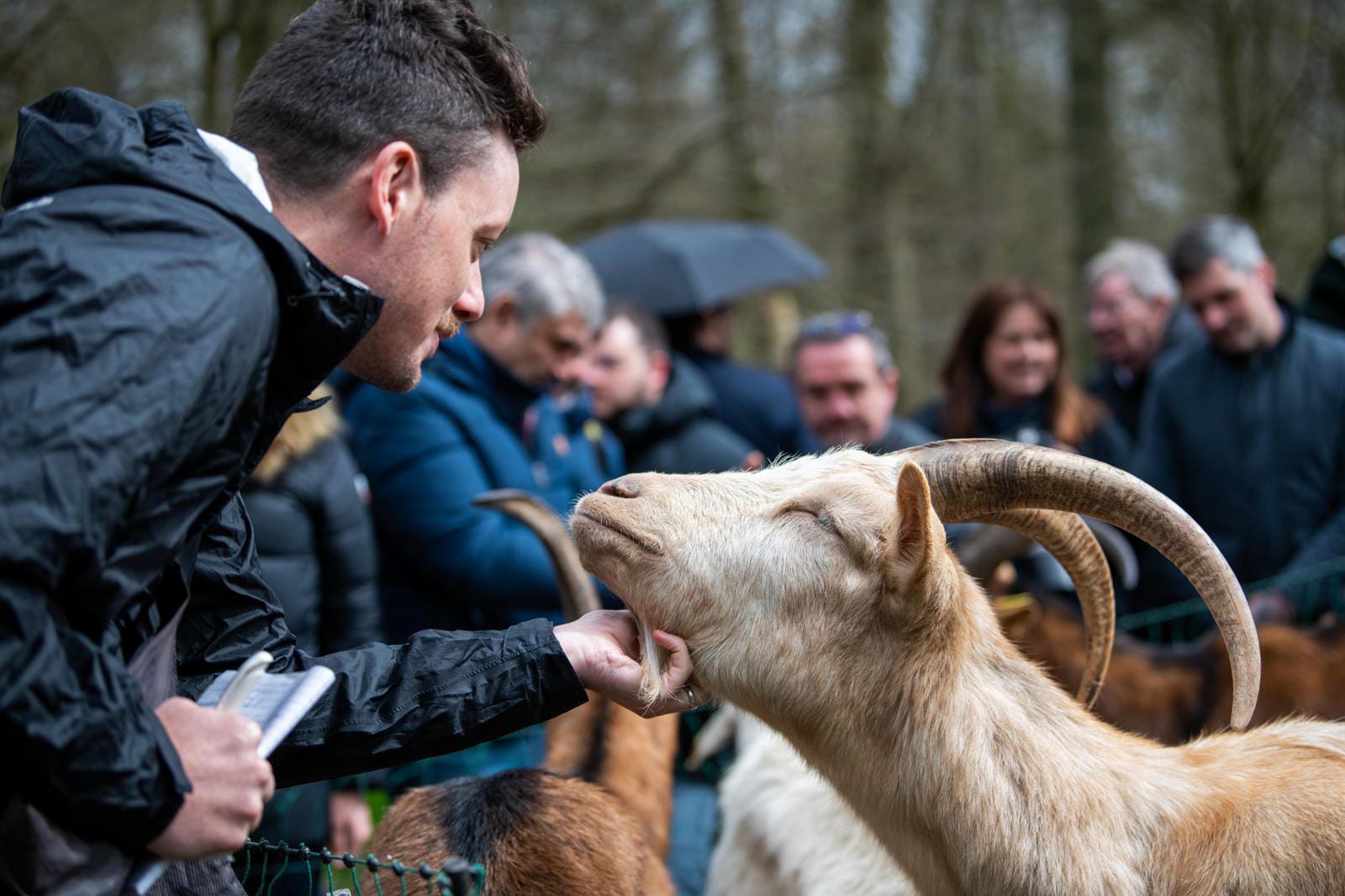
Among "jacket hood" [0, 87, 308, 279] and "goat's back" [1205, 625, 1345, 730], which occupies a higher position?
"jacket hood" [0, 87, 308, 279]

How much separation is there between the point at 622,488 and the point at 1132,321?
5540 mm

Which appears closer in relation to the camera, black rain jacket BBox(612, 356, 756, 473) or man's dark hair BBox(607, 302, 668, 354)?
black rain jacket BBox(612, 356, 756, 473)

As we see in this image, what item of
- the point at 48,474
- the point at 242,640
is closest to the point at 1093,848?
the point at 242,640

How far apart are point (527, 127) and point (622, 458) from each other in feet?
13.4

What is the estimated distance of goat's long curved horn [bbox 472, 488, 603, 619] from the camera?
3.96m

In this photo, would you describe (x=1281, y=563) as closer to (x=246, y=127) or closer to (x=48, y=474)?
(x=246, y=127)

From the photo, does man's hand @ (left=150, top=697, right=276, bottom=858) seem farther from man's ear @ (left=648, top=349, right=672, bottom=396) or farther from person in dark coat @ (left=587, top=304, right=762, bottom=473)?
man's ear @ (left=648, top=349, right=672, bottom=396)

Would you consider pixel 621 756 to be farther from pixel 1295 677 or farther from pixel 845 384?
pixel 1295 677

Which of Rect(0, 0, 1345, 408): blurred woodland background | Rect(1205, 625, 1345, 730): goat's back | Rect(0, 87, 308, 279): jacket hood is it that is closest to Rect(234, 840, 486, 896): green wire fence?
Rect(0, 87, 308, 279): jacket hood

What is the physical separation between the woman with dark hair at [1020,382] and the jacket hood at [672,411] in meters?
1.24

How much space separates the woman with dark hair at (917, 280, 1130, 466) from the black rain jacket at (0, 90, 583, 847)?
461cm

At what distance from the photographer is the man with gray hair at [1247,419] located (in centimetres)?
561

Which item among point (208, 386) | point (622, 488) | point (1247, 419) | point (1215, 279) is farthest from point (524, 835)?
point (1215, 279)

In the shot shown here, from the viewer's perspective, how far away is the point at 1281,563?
5707 millimetres
